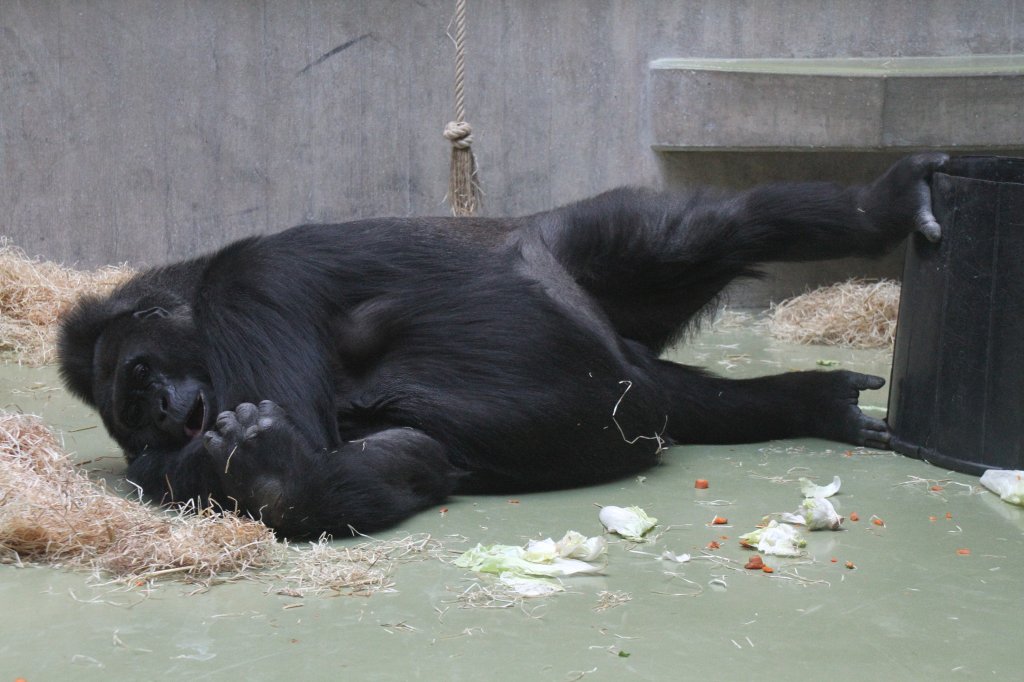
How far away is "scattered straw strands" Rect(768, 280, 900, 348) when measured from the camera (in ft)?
20.4

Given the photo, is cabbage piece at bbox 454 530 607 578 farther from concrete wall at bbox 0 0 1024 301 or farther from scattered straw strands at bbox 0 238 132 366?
concrete wall at bbox 0 0 1024 301

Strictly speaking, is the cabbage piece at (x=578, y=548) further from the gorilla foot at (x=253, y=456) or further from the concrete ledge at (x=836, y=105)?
the concrete ledge at (x=836, y=105)

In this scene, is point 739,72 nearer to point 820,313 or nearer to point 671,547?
point 820,313

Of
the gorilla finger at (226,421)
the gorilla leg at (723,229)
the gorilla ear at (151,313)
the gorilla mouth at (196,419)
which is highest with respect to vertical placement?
the gorilla leg at (723,229)

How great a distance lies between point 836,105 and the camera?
643 cm

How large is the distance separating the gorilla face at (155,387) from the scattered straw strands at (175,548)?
399mm

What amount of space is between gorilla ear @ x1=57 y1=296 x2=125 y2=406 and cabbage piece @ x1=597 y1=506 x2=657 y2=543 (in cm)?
169

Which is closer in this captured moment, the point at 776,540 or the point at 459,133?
the point at 776,540

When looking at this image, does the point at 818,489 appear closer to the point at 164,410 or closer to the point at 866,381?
the point at 866,381

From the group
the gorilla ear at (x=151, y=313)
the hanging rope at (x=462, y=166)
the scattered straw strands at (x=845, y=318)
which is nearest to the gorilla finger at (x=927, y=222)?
the scattered straw strands at (x=845, y=318)

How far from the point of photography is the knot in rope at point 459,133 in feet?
21.6

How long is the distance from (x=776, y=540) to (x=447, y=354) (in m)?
1.21

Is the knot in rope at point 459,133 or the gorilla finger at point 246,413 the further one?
the knot in rope at point 459,133

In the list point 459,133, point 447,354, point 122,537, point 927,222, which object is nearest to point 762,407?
point 927,222
